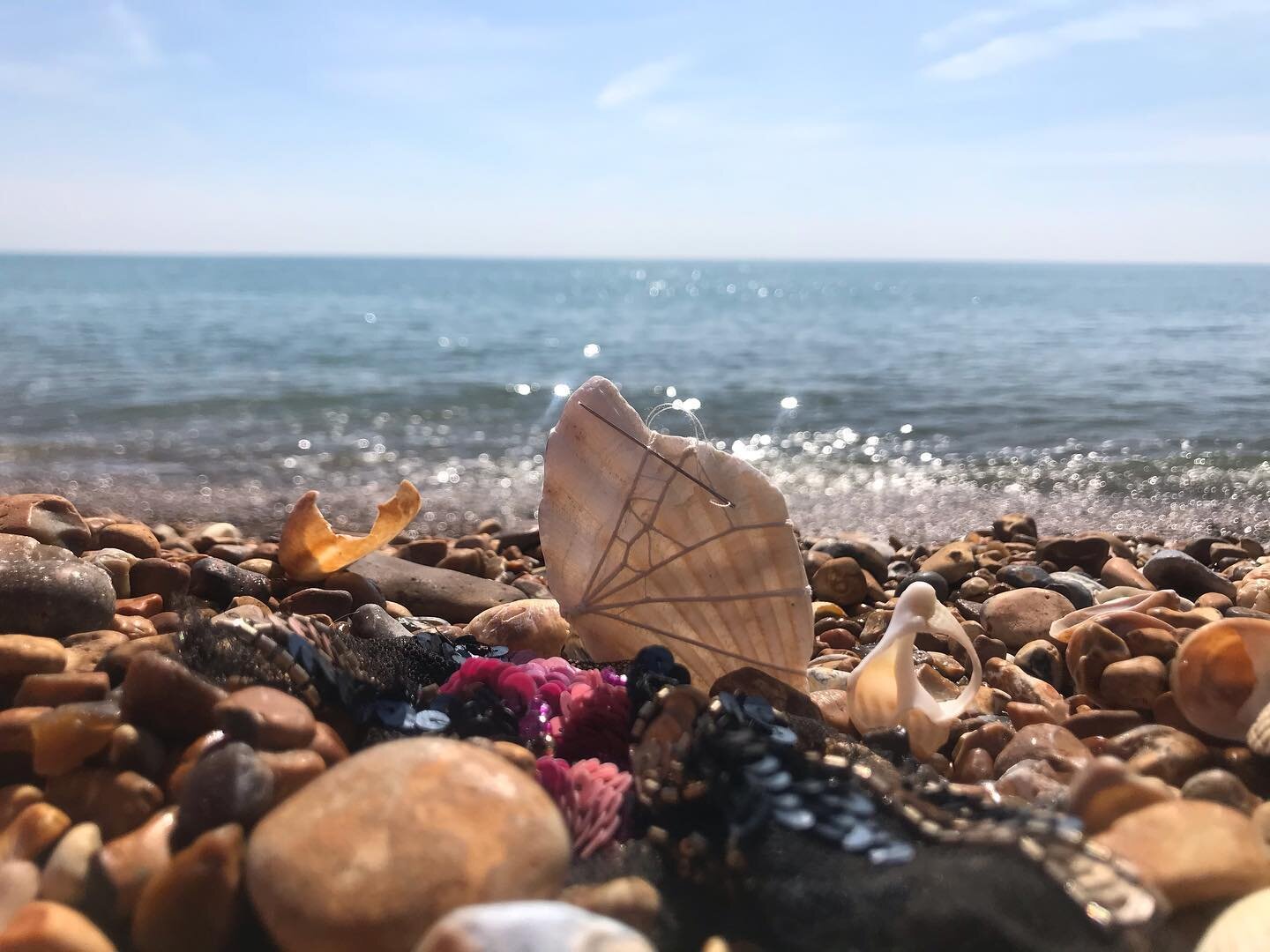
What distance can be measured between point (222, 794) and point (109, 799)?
1.16ft

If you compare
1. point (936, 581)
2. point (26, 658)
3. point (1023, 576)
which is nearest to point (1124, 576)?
point (1023, 576)

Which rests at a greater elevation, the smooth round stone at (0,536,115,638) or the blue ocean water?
the smooth round stone at (0,536,115,638)

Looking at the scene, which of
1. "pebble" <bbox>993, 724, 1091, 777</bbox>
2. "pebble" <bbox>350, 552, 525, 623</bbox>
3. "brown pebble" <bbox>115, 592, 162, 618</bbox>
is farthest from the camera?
"pebble" <bbox>350, 552, 525, 623</bbox>

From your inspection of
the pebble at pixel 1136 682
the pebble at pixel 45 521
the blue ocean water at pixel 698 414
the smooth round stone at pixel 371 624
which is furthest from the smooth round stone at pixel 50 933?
the blue ocean water at pixel 698 414

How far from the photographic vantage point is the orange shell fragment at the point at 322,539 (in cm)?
394

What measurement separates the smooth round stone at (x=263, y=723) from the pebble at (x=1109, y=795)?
4.96ft

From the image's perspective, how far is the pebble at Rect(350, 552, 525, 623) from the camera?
163 inches

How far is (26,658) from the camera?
2.38 m

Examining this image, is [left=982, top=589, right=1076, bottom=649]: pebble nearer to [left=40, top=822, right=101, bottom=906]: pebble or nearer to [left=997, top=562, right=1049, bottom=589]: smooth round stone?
[left=997, top=562, right=1049, bottom=589]: smooth round stone

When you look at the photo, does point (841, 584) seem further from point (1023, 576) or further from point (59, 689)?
point (59, 689)

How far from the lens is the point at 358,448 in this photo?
1019cm

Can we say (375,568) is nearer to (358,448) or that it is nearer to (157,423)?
(358,448)

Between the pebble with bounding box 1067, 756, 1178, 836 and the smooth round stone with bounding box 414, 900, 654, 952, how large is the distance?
930mm

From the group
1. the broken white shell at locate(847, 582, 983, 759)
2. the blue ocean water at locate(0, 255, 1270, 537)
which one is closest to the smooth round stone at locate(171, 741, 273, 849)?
the broken white shell at locate(847, 582, 983, 759)
